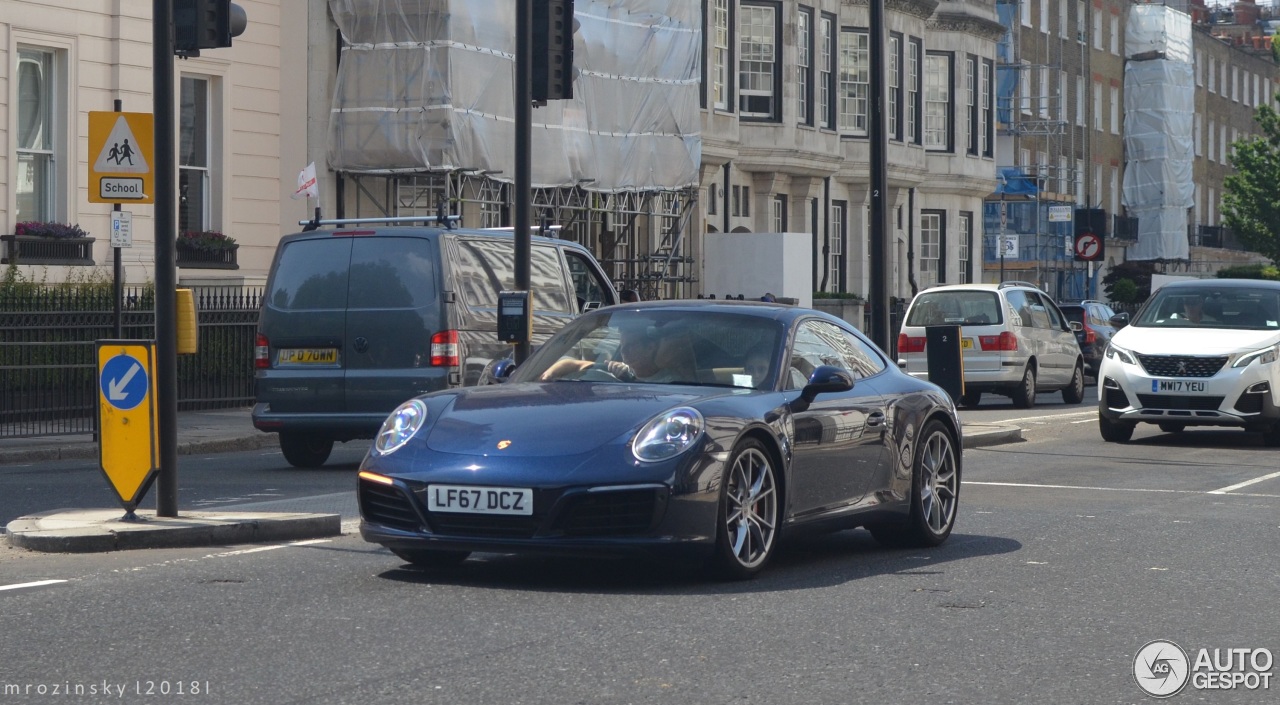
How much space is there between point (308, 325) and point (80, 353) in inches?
259

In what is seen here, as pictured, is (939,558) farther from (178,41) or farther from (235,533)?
(178,41)

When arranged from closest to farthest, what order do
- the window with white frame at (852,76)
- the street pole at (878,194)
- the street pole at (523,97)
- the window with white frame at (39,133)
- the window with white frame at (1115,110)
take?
the street pole at (523,97), the street pole at (878,194), the window with white frame at (39,133), the window with white frame at (852,76), the window with white frame at (1115,110)

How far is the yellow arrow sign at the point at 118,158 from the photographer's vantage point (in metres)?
15.8

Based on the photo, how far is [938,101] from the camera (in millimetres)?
49156

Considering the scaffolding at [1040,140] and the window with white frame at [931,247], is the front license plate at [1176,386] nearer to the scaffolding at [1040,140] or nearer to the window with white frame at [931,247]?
the window with white frame at [931,247]

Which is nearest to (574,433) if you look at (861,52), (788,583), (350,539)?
(788,583)

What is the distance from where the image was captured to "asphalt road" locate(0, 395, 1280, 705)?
20.4ft

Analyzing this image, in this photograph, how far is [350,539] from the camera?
1014 cm

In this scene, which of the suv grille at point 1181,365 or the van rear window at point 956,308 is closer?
the suv grille at point 1181,365

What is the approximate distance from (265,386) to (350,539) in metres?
5.56

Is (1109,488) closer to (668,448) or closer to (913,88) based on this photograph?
(668,448)

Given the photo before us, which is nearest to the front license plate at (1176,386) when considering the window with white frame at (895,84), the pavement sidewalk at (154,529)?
the pavement sidewalk at (154,529)

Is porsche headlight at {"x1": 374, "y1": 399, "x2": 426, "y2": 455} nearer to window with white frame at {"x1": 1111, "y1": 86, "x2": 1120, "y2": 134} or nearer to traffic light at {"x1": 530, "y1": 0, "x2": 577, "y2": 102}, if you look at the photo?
traffic light at {"x1": 530, "y1": 0, "x2": 577, "y2": 102}

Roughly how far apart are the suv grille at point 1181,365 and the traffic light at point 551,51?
628 centimetres
